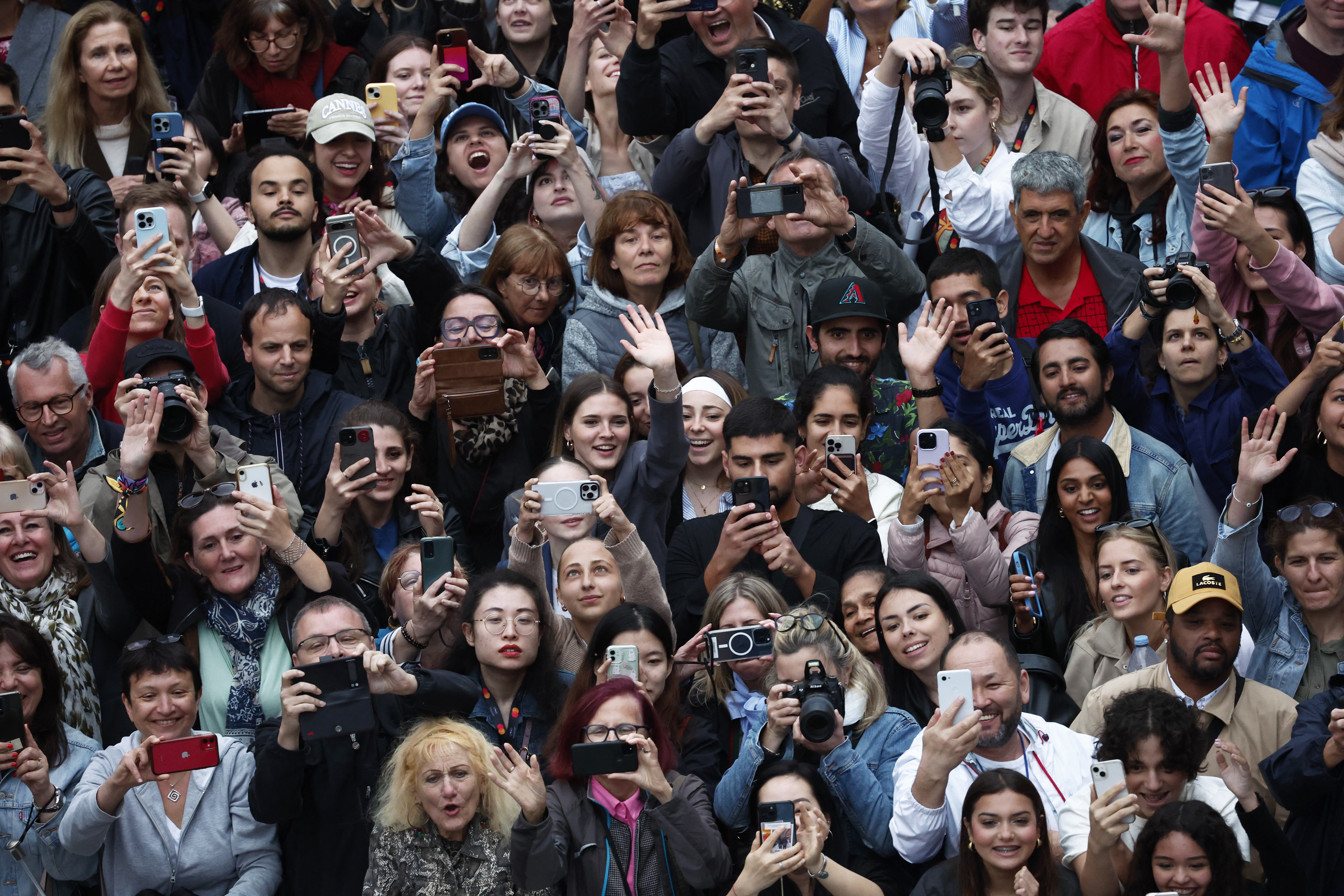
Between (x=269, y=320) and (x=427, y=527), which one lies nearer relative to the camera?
(x=427, y=527)

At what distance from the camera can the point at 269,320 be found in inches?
314

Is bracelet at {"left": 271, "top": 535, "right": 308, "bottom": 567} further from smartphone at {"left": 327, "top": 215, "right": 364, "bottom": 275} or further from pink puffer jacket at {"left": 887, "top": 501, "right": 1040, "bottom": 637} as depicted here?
pink puffer jacket at {"left": 887, "top": 501, "right": 1040, "bottom": 637}

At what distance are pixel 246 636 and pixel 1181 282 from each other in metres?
3.82

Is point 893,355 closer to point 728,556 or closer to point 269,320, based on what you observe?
point 728,556

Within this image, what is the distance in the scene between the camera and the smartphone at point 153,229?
7910 mm

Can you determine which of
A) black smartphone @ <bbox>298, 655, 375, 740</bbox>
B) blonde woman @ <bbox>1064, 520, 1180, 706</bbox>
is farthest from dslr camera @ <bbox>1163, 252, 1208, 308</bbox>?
black smartphone @ <bbox>298, 655, 375, 740</bbox>

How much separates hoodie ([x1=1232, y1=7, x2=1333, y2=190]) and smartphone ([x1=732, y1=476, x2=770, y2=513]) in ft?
10.0

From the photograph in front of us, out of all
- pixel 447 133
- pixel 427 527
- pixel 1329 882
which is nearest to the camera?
pixel 1329 882

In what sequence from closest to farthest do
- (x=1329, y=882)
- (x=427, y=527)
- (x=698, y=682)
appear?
(x=1329, y=882)
(x=698, y=682)
(x=427, y=527)

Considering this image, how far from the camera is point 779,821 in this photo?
604 cm

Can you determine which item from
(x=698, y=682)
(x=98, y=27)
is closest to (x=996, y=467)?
(x=698, y=682)

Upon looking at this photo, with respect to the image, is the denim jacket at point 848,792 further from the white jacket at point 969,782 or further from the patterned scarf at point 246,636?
the patterned scarf at point 246,636

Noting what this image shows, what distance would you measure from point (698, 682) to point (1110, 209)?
10.7 feet

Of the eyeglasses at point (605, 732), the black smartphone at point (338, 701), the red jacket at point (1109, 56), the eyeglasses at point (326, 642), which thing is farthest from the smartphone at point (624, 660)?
the red jacket at point (1109, 56)
